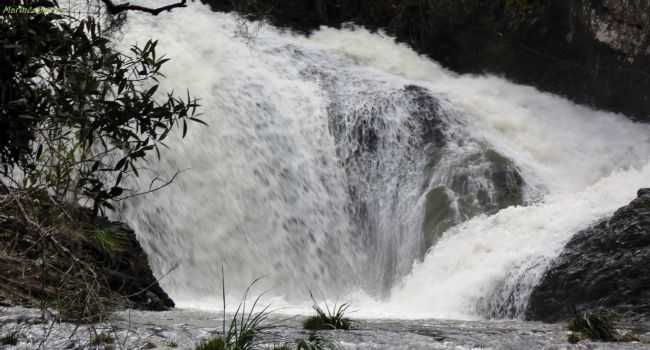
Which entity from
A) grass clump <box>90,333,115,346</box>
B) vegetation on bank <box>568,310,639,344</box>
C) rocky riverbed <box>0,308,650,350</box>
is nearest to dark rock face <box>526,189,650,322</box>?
rocky riverbed <box>0,308,650,350</box>

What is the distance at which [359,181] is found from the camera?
1320cm

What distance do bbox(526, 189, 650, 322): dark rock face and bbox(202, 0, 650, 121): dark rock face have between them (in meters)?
8.48

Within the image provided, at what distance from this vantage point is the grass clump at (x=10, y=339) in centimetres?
447

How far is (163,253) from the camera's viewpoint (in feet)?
36.4

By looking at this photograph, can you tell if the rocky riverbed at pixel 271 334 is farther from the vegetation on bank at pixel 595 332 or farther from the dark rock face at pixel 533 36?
the dark rock face at pixel 533 36

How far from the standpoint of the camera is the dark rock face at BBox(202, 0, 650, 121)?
17.0m

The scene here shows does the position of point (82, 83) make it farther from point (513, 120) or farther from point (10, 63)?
point (513, 120)

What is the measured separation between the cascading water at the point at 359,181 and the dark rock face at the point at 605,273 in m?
0.28

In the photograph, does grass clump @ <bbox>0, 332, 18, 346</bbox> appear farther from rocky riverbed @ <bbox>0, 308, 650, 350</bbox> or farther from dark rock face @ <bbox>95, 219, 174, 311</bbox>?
dark rock face @ <bbox>95, 219, 174, 311</bbox>

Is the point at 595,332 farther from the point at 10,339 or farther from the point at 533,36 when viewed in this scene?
the point at 533,36

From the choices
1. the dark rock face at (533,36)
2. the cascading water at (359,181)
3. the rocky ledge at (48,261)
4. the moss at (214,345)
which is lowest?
the moss at (214,345)

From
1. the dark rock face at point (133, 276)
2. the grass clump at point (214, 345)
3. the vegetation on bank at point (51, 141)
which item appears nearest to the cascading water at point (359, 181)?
the dark rock face at point (133, 276)

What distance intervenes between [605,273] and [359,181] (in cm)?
533

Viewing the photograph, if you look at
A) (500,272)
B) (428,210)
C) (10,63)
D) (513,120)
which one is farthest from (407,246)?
Result: (10,63)
